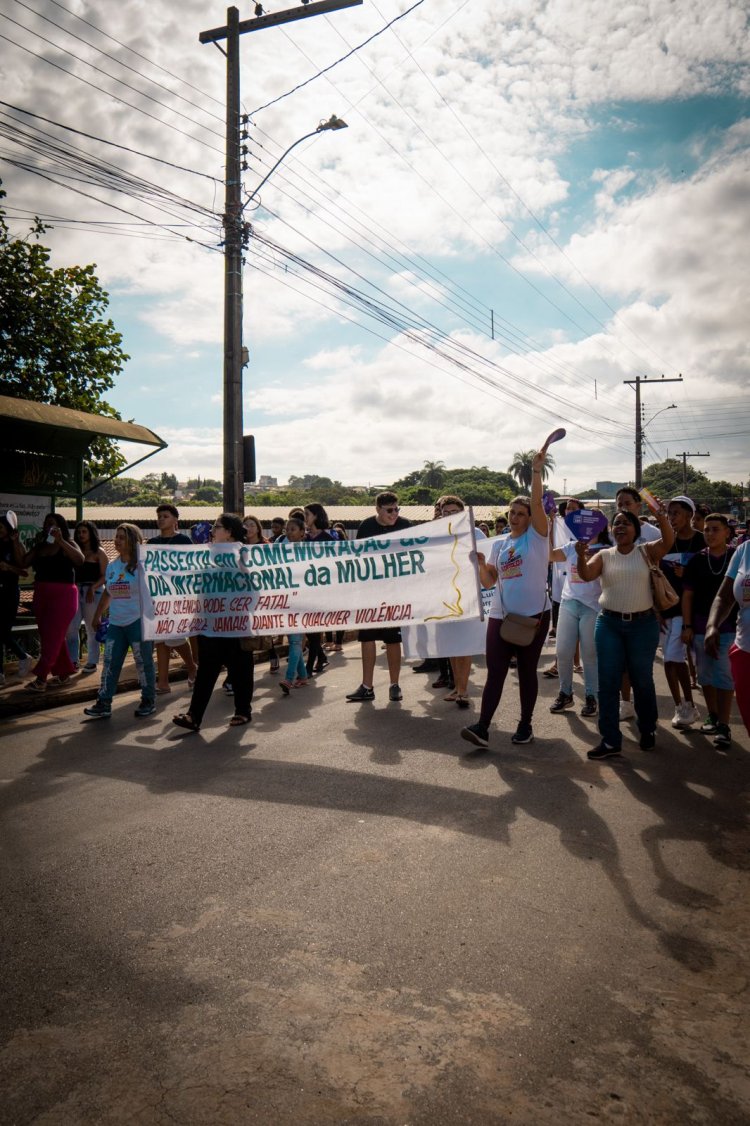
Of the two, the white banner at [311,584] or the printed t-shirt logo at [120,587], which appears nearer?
the white banner at [311,584]

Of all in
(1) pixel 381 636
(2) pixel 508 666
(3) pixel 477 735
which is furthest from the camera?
(1) pixel 381 636

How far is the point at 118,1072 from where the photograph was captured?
2.48 meters

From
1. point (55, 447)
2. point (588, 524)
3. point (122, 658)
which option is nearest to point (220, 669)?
point (122, 658)

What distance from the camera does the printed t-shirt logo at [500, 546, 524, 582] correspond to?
20.9ft

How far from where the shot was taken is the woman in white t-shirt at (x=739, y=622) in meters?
4.81

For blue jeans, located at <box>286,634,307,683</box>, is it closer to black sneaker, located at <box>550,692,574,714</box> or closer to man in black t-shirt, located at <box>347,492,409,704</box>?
man in black t-shirt, located at <box>347,492,409,704</box>

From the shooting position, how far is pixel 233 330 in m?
12.6

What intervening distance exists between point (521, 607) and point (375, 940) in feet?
11.4

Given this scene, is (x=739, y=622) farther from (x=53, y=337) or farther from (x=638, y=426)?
(x=638, y=426)

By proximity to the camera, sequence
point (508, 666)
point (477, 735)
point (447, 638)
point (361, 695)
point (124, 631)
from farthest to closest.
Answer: point (361, 695) → point (447, 638) → point (124, 631) → point (508, 666) → point (477, 735)

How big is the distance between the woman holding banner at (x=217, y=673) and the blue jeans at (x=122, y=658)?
69 centimetres

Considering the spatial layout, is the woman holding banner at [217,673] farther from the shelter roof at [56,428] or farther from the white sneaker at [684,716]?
the shelter roof at [56,428]

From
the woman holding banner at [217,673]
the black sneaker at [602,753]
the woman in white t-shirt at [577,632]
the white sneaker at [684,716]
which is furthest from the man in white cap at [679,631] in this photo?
the woman holding banner at [217,673]

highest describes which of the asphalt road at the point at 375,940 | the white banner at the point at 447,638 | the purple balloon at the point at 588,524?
the purple balloon at the point at 588,524
